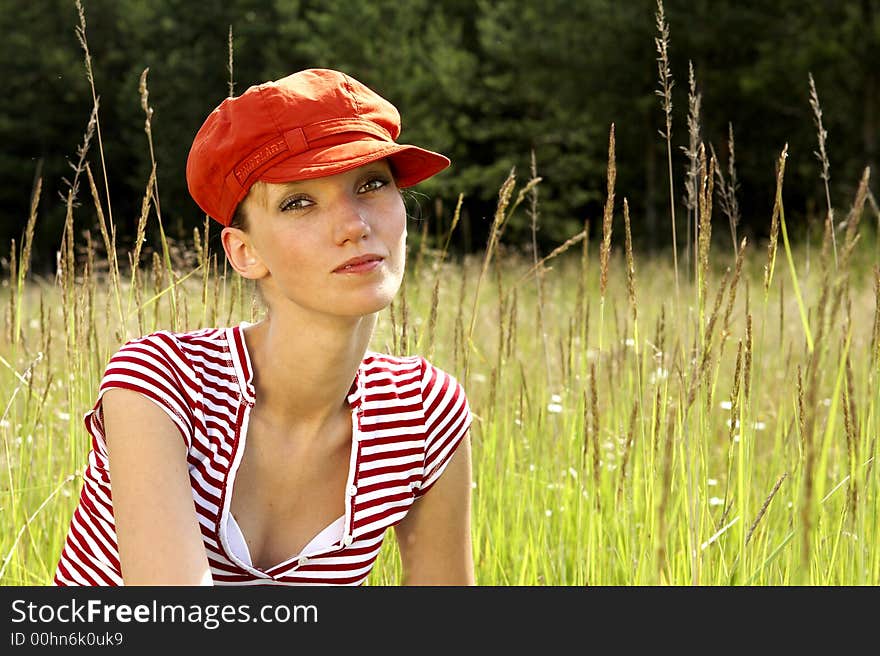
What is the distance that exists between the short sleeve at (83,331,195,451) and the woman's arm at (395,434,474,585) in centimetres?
46

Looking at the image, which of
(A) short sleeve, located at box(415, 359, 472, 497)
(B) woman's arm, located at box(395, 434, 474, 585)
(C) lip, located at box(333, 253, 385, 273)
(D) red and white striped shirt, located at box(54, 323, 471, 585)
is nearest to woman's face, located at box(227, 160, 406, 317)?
(C) lip, located at box(333, 253, 385, 273)

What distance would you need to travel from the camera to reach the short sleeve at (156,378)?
56.3 inches

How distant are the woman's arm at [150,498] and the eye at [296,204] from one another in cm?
34

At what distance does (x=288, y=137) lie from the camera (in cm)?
145

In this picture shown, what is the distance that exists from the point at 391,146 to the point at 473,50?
77.9 feet

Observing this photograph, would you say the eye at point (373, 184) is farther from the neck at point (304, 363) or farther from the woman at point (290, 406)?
the neck at point (304, 363)

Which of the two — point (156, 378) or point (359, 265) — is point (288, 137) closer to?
point (359, 265)

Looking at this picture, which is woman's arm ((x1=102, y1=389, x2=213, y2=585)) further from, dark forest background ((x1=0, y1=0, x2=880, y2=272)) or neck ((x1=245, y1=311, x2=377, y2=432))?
dark forest background ((x1=0, y1=0, x2=880, y2=272))

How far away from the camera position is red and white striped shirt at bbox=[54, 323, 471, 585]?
1515 mm

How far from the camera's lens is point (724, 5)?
48.0 feet
